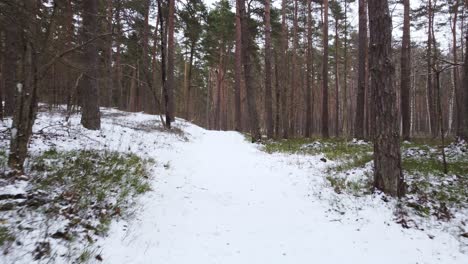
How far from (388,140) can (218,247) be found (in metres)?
3.65

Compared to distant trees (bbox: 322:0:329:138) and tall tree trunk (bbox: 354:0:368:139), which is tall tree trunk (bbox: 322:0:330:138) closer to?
distant trees (bbox: 322:0:329:138)

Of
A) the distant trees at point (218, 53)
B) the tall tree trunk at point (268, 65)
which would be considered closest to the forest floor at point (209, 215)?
the distant trees at point (218, 53)

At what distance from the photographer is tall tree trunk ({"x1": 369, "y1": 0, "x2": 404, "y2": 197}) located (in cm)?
511

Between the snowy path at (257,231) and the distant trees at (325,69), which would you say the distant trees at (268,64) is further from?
the snowy path at (257,231)

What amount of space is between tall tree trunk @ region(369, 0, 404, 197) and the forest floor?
0.38 metres

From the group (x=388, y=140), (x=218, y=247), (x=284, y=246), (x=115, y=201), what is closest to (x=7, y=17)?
(x=115, y=201)

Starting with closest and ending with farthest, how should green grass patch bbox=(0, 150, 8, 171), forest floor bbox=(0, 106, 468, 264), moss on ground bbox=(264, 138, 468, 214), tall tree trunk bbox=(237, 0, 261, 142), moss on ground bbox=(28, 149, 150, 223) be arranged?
forest floor bbox=(0, 106, 468, 264) → moss on ground bbox=(28, 149, 150, 223) → green grass patch bbox=(0, 150, 8, 171) → moss on ground bbox=(264, 138, 468, 214) → tall tree trunk bbox=(237, 0, 261, 142)

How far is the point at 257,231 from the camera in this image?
407cm

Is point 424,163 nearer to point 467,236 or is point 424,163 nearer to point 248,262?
point 467,236

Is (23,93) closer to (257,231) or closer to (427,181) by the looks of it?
(257,231)

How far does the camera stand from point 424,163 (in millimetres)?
7387

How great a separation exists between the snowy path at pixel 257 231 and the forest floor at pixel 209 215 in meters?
0.01

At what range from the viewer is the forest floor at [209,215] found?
3.05 metres

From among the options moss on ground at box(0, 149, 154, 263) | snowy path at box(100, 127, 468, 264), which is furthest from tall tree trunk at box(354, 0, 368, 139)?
moss on ground at box(0, 149, 154, 263)
